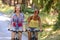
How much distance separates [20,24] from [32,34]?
447mm

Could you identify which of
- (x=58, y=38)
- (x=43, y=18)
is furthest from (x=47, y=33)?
(x=43, y=18)

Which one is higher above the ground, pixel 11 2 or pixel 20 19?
pixel 11 2

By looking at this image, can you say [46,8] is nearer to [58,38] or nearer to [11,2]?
[58,38]

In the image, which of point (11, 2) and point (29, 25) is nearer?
point (29, 25)

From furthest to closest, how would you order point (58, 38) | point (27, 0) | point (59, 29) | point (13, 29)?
point (27, 0) < point (59, 29) < point (58, 38) < point (13, 29)

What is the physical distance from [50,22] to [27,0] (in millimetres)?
10819

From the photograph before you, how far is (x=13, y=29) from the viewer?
6801 mm

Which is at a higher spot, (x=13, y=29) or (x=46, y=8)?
(x=46, y=8)

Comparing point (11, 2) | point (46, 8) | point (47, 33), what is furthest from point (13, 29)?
point (11, 2)

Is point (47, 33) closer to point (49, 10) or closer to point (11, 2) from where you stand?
point (49, 10)

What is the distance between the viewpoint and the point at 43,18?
14727 millimetres

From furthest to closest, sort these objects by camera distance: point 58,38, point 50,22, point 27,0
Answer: point 27,0, point 50,22, point 58,38

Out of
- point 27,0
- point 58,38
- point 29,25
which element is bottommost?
point 58,38

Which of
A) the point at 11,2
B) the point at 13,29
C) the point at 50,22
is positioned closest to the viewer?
the point at 13,29
